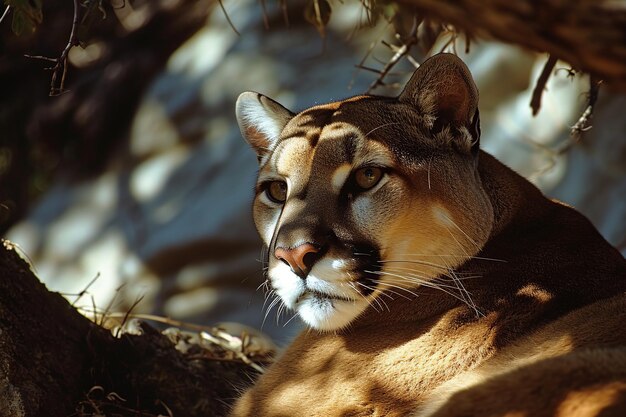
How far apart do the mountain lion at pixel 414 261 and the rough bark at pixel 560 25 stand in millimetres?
1120

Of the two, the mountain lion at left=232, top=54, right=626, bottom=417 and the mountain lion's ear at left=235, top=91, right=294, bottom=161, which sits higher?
the mountain lion's ear at left=235, top=91, right=294, bottom=161

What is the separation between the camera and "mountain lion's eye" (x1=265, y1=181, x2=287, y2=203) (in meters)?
3.21

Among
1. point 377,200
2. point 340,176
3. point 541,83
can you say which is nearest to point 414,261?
point 377,200

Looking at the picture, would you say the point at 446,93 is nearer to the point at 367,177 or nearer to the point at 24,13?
the point at 367,177

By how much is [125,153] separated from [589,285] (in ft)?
16.4

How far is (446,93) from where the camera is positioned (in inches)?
122

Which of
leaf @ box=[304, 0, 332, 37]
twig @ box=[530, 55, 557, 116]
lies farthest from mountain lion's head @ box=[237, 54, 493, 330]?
twig @ box=[530, 55, 557, 116]

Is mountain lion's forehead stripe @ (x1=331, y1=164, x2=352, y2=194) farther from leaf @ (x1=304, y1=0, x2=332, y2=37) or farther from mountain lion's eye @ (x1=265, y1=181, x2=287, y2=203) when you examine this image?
leaf @ (x1=304, y1=0, x2=332, y2=37)

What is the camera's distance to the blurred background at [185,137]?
6.10m

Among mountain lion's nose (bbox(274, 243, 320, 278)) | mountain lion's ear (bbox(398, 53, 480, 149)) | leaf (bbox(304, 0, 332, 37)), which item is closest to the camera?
mountain lion's nose (bbox(274, 243, 320, 278))

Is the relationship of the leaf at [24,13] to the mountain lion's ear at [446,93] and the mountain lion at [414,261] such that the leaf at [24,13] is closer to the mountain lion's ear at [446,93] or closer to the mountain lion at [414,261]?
the mountain lion at [414,261]

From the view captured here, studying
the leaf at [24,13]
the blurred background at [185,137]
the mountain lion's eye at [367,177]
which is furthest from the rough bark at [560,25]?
the blurred background at [185,137]

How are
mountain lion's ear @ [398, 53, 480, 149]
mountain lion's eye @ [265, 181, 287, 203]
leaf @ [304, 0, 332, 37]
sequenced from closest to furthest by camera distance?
mountain lion's ear @ [398, 53, 480, 149] < mountain lion's eye @ [265, 181, 287, 203] < leaf @ [304, 0, 332, 37]

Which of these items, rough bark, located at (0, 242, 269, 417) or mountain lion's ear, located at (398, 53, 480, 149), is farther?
mountain lion's ear, located at (398, 53, 480, 149)
